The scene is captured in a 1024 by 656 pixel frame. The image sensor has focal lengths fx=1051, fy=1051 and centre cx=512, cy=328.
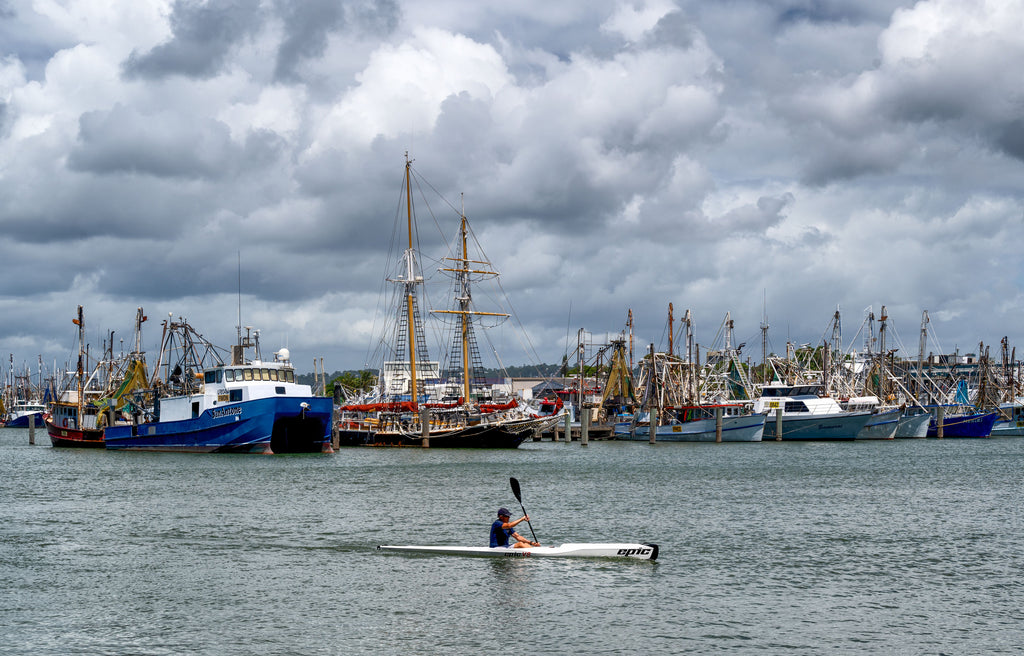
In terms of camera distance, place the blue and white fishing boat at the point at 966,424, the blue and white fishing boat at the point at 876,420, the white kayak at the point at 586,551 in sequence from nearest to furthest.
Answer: the white kayak at the point at 586,551
the blue and white fishing boat at the point at 876,420
the blue and white fishing boat at the point at 966,424

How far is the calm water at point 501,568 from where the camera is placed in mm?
25297

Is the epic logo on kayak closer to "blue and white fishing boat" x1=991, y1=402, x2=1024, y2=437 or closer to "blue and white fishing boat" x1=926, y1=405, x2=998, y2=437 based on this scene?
"blue and white fishing boat" x1=926, y1=405, x2=998, y2=437

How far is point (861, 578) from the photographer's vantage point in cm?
3212

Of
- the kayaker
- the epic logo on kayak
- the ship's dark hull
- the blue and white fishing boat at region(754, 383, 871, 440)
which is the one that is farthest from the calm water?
the blue and white fishing boat at region(754, 383, 871, 440)

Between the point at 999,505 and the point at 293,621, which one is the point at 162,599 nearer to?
the point at 293,621

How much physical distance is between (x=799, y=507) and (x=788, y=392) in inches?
2831

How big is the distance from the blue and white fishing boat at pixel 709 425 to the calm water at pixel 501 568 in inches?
1971

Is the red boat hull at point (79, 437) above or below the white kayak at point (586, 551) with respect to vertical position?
above

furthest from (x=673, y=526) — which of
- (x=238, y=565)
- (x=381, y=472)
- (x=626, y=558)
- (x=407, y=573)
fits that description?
(x=381, y=472)

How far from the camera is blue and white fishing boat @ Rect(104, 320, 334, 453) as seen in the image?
81.7 meters

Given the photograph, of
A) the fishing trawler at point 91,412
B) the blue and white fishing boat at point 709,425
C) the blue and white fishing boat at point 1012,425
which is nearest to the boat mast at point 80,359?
the fishing trawler at point 91,412

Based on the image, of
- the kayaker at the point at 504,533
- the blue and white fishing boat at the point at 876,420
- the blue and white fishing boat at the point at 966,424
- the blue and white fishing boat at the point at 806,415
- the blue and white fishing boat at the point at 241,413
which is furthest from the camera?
the blue and white fishing boat at the point at 966,424

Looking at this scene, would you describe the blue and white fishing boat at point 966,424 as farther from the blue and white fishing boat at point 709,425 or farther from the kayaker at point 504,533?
the kayaker at point 504,533

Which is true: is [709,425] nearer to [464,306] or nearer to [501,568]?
[464,306]
